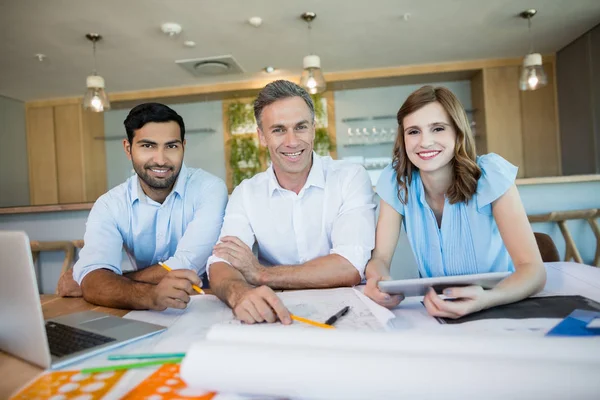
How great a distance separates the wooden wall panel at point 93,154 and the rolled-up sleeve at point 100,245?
16.6 ft

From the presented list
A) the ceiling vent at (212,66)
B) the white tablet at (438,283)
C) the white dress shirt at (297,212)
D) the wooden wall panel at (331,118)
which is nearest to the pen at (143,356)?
the white tablet at (438,283)

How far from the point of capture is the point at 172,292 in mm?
1012

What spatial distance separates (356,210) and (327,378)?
41.7 inches

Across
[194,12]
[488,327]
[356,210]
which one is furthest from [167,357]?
[194,12]

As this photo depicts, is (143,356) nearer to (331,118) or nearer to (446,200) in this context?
(446,200)

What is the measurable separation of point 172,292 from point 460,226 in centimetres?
95

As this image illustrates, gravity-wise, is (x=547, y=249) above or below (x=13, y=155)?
below

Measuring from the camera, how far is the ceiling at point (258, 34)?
3.48 metres

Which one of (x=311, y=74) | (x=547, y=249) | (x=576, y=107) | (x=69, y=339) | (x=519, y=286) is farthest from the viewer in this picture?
(x=576, y=107)

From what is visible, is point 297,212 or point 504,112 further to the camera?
point 504,112

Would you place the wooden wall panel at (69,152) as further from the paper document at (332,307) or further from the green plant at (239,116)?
the paper document at (332,307)

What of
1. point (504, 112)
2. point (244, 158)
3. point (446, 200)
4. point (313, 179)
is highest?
point (504, 112)

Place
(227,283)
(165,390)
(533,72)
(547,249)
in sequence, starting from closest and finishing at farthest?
(165,390)
(227,283)
(547,249)
(533,72)

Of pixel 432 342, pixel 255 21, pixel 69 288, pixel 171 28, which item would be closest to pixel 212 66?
pixel 171 28
